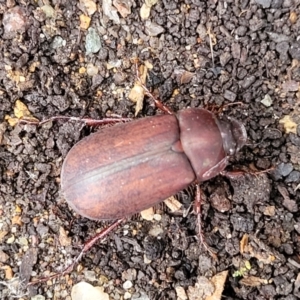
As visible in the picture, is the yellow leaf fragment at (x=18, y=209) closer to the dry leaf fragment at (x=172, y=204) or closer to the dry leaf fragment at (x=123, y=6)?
the dry leaf fragment at (x=172, y=204)

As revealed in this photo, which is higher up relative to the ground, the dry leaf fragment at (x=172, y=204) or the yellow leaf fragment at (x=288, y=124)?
the yellow leaf fragment at (x=288, y=124)

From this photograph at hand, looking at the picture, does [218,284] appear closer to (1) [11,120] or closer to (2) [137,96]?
(2) [137,96]

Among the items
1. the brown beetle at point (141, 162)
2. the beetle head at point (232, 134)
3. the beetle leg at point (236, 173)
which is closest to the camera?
the brown beetle at point (141, 162)

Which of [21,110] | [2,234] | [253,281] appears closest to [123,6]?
[21,110]

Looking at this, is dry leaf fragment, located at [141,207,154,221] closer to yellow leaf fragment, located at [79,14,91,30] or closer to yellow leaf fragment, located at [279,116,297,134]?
yellow leaf fragment, located at [279,116,297,134]

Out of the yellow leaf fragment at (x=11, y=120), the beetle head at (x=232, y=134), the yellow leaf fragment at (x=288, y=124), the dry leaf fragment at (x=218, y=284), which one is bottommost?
the dry leaf fragment at (x=218, y=284)

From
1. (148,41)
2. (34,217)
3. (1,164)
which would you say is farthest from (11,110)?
(148,41)

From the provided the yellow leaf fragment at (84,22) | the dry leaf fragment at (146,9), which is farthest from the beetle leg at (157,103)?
the yellow leaf fragment at (84,22)
